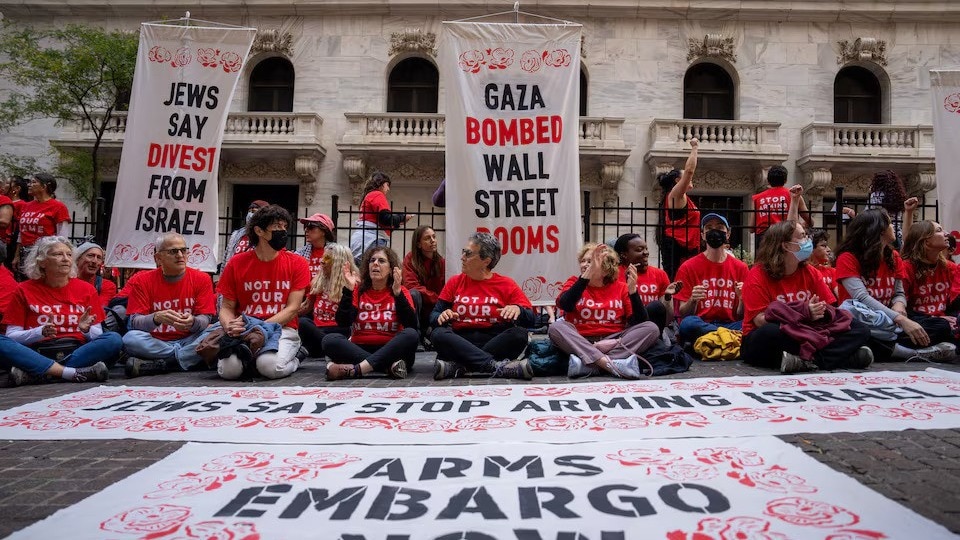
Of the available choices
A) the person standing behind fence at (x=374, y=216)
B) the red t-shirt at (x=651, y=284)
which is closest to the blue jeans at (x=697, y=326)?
the red t-shirt at (x=651, y=284)

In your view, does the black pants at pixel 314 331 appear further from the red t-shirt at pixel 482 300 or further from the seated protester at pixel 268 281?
the red t-shirt at pixel 482 300

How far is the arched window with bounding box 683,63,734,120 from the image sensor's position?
16.9m

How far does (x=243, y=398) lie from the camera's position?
416 cm

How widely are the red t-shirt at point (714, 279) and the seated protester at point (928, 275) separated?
5.05 ft

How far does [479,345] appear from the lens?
208 inches

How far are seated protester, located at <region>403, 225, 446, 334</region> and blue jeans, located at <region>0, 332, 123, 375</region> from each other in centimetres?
270

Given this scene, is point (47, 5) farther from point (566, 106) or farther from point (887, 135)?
point (887, 135)

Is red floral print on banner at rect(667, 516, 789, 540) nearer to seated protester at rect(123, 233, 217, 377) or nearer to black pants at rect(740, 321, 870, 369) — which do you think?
black pants at rect(740, 321, 870, 369)

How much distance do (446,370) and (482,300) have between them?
716 millimetres

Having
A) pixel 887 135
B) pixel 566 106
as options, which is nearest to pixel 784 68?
pixel 887 135

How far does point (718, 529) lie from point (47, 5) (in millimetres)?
20854

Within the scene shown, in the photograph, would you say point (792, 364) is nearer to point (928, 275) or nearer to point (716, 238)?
point (716, 238)

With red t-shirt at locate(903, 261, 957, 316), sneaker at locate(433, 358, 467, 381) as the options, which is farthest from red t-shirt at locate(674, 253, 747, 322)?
sneaker at locate(433, 358, 467, 381)

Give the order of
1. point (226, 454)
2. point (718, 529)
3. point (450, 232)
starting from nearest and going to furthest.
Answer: point (718, 529)
point (226, 454)
point (450, 232)
